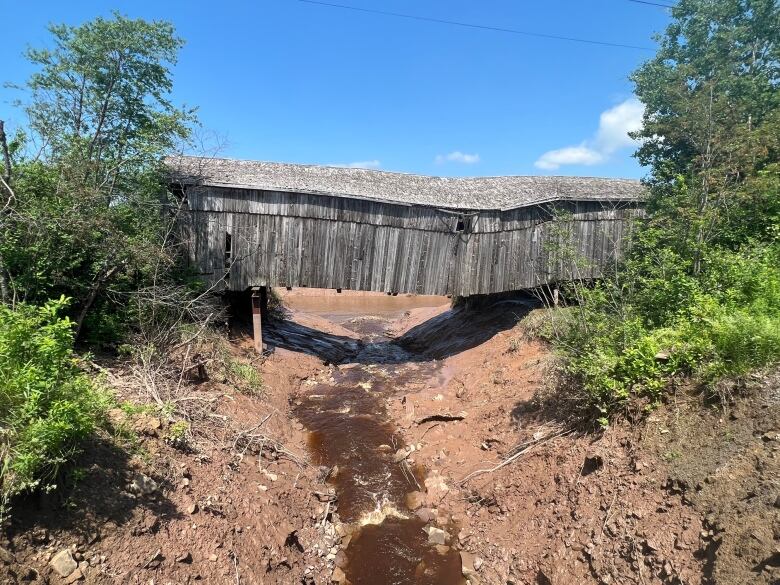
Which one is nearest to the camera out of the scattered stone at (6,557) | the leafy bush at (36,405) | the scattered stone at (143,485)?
the scattered stone at (6,557)

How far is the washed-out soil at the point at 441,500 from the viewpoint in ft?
15.4

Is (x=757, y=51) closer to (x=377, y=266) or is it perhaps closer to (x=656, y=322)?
(x=656, y=322)

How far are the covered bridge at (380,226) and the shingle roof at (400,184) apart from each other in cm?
4

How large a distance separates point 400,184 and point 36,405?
41.5ft

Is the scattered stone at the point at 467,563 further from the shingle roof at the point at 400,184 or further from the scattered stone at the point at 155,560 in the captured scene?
the shingle roof at the point at 400,184

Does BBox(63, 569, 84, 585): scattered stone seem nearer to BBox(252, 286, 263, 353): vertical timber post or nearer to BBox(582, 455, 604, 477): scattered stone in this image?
BBox(582, 455, 604, 477): scattered stone

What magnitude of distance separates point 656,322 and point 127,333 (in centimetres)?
1133

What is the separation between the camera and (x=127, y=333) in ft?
31.2

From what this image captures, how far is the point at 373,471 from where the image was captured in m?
9.17

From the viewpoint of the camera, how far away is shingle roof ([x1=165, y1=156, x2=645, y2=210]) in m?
13.2

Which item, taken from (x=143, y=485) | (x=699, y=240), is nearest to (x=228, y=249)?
(x=143, y=485)

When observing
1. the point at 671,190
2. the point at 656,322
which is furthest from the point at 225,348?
the point at 671,190

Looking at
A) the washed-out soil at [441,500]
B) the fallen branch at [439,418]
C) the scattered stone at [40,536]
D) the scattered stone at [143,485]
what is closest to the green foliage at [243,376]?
the washed-out soil at [441,500]

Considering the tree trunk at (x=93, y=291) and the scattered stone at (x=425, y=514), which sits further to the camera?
the tree trunk at (x=93, y=291)
